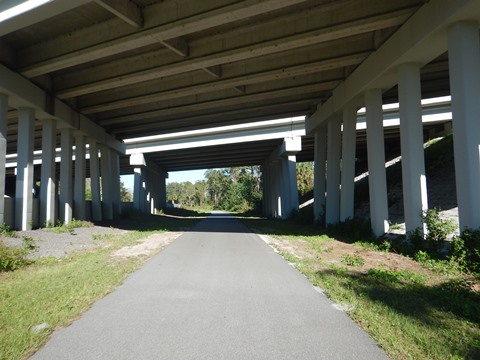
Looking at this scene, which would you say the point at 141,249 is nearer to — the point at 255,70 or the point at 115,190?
the point at 255,70

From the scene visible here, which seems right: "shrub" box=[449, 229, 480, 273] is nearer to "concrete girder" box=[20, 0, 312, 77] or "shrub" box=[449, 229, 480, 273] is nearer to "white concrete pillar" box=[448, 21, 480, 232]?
"white concrete pillar" box=[448, 21, 480, 232]

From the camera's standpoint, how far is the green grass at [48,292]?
4.11 m

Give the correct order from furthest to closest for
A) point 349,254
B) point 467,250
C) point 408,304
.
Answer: point 349,254 → point 467,250 → point 408,304

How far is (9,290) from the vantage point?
635 centimetres

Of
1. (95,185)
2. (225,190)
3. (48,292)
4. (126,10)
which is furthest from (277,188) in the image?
(225,190)

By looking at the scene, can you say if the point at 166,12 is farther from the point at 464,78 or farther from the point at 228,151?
the point at 228,151

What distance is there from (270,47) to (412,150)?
5.85 metres

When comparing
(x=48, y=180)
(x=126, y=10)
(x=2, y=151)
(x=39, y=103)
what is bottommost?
(x=48, y=180)

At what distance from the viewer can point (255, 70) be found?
52.1 feet

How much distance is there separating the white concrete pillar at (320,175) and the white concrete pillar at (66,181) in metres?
13.9

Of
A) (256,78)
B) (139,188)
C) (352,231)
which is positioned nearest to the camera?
(352,231)

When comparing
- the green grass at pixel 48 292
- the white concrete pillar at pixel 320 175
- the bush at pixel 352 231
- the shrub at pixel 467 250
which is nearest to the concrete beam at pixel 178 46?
the green grass at pixel 48 292

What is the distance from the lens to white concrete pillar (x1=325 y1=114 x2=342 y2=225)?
1931 cm

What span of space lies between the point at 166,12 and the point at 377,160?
9.09m
